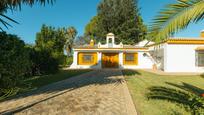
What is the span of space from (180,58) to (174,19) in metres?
21.6

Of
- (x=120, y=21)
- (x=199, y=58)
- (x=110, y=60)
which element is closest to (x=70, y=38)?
(x=120, y=21)

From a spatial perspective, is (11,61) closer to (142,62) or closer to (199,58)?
(199,58)

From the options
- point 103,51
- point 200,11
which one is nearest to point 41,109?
point 200,11

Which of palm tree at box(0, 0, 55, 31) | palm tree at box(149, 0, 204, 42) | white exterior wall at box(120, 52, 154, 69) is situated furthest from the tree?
palm tree at box(149, 0, 204, 42)

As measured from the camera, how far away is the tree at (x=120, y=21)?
137 ft

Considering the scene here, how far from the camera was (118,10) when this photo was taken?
138 feet

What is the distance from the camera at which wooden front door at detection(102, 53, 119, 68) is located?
31141mm

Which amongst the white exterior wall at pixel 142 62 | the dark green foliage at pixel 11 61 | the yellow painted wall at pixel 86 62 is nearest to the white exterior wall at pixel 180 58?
the white exterior wall at pixel 142 62

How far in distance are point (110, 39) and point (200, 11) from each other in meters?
29.3

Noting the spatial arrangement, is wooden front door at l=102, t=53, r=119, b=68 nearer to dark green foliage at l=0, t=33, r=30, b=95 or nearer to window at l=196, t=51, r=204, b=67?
window at l=196, t=51, r=204, b=67

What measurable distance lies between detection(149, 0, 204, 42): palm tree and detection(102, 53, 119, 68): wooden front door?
27068mm

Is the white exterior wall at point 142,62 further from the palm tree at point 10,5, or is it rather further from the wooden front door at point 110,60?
the palm tree at point 10,5

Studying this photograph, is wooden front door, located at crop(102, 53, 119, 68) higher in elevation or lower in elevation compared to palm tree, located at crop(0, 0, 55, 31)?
lower

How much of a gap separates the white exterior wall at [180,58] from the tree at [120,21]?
1843 cm
